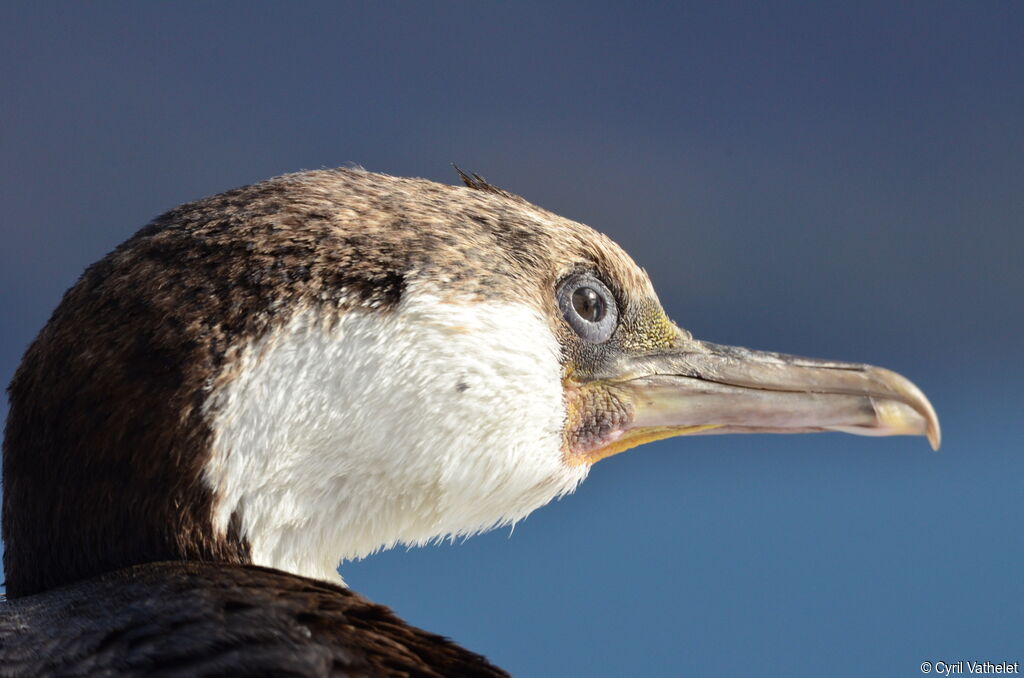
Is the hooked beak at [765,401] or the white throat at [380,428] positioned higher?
the hooked beak at [765,401]

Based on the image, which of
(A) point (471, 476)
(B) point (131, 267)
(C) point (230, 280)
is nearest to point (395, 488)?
(A) point (471, 476)

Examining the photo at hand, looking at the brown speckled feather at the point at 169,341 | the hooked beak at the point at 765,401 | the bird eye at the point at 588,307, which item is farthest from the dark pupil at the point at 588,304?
the brown speckled feather at the point at 169,341

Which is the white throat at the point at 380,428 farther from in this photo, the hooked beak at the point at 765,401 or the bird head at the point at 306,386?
the hooked beak at the point at 765,401

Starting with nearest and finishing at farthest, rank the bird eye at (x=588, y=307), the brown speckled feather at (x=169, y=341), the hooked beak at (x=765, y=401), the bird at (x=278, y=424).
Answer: the bird at (x=278, y=424) < the brown speckled feather at (x=169, y=341) < the bird eye at (x=588, y=307) < the hooked beak at (x=765, y=401)

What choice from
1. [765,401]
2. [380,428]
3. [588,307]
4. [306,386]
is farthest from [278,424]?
[765,401]

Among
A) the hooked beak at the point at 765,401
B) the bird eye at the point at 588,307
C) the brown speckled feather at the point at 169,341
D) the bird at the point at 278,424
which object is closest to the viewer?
the bird at the point at 278,424

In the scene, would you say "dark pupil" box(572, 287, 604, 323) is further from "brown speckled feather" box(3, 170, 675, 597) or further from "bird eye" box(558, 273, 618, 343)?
"brown speckled feather" box(3, 170, 675, 597)

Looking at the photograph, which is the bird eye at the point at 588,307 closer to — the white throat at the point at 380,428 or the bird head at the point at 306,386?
the bird head at the point at 306,386

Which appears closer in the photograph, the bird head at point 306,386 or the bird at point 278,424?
the bird at point 278,424

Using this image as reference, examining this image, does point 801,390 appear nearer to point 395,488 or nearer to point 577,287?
point 577,287

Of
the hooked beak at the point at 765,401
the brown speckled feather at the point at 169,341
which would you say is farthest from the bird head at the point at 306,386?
the hooked beak at the point at 765,401
